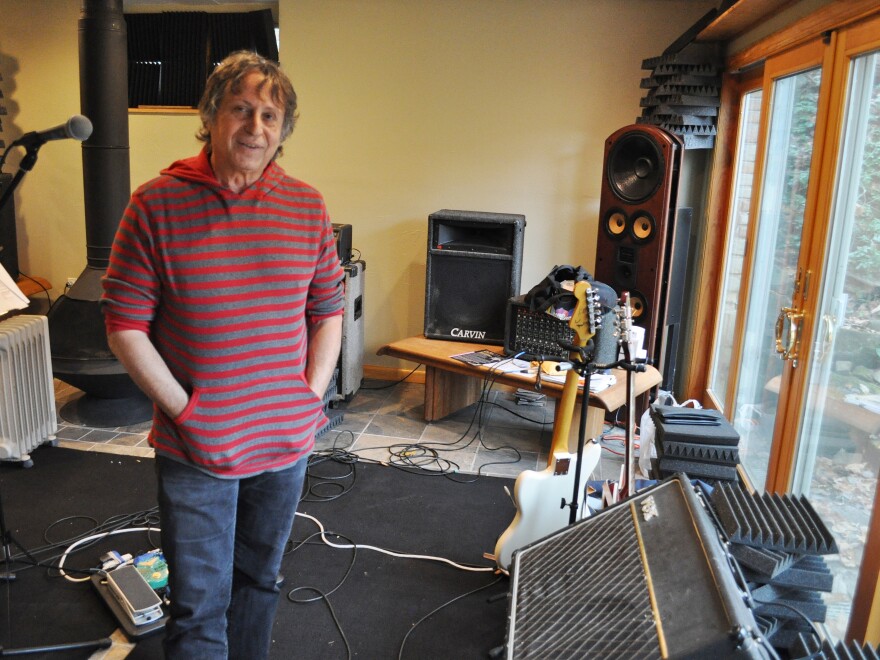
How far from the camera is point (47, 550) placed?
254 cm

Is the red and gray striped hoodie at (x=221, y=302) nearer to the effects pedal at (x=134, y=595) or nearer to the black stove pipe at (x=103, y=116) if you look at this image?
the effects pedal at (x=134, y=595)

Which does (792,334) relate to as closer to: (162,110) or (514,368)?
(514,368)

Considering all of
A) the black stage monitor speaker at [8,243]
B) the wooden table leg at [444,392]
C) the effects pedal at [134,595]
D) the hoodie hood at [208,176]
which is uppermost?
the hoodie hood at [208,176]

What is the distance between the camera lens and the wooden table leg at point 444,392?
3787 millimetres

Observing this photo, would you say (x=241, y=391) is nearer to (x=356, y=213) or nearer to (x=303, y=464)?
(x=303, y=464)

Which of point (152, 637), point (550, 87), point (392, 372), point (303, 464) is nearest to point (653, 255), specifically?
point (550, 87)

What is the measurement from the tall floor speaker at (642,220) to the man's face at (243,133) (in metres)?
2.32

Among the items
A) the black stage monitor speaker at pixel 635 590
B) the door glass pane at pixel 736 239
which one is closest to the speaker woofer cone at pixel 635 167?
the door glass pane at pixel 736 239

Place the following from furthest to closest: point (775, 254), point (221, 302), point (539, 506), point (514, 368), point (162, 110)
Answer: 1. point (162, 110)
2. point (514, 368)
3. point (775, 254)
4. point (539, 506)
5. point (221, 302)

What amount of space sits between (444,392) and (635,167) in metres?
1.43

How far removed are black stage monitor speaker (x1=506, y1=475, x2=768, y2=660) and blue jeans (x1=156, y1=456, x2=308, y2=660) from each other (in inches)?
20.9

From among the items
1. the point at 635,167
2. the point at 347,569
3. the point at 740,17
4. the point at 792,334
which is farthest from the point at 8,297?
the point at 740,17

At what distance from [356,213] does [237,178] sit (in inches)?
120

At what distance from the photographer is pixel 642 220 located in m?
3.51
